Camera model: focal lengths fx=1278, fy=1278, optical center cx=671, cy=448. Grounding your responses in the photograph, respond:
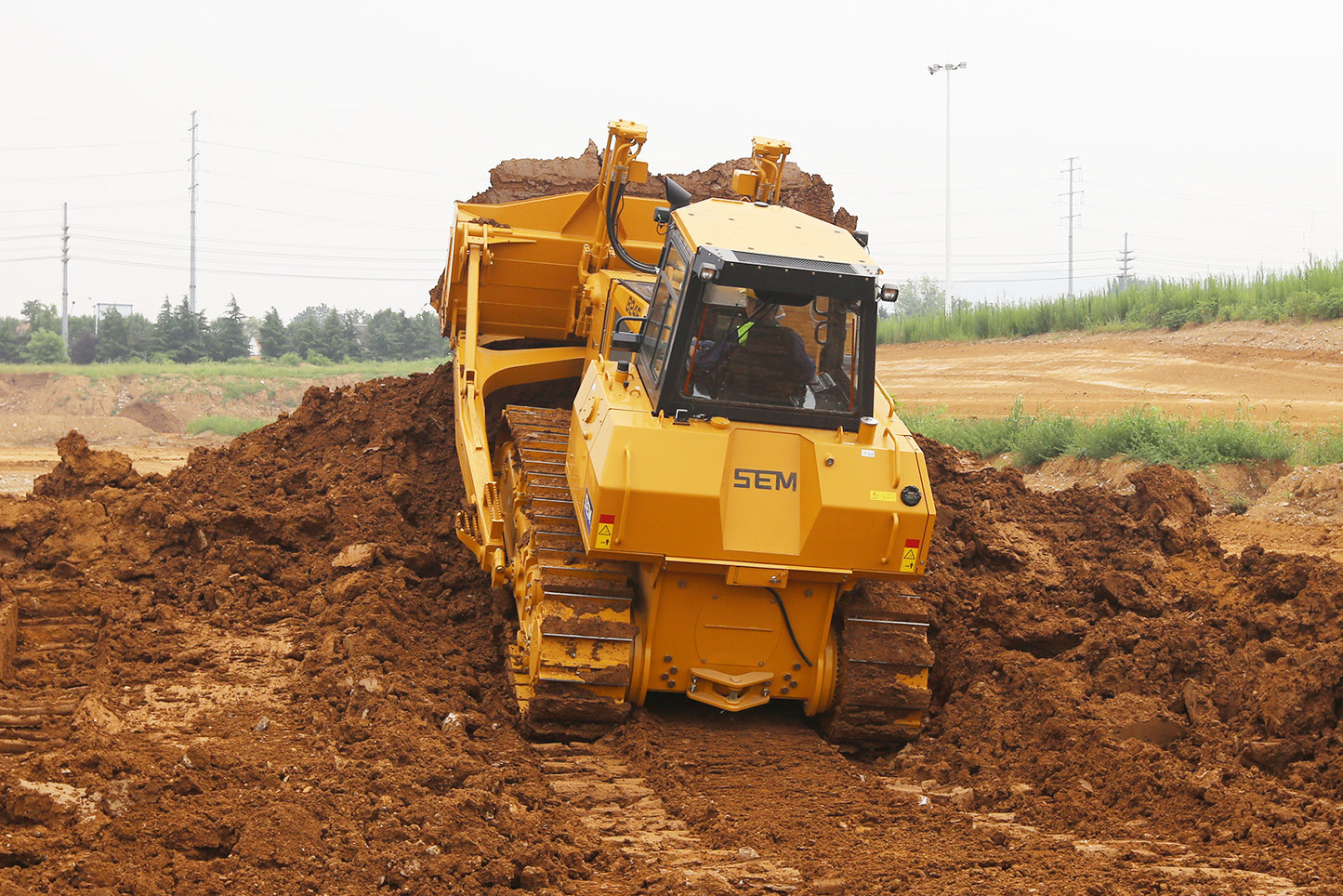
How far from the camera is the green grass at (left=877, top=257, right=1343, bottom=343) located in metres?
22.5

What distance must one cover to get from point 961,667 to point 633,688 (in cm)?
208

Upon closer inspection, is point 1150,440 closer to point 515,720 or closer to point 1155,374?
point 1155,374

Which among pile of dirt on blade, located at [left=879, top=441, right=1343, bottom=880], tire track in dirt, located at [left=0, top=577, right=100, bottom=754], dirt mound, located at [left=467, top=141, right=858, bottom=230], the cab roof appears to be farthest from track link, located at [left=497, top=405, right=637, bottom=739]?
dirt mound, located at [left=467, top=141, right=858, bottom=230]

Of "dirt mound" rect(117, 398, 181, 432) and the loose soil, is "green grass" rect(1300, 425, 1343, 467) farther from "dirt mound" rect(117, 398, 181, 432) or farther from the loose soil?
"dirt mound" rect(117, 398, 181, 432)

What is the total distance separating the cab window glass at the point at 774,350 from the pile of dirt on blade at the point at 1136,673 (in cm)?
189

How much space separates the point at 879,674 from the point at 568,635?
164cm

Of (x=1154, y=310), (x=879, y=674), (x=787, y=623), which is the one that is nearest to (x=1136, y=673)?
(x=879, y=674)

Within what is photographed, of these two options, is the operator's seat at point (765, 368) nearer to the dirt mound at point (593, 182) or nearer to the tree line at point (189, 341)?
the dirt mound at point (593, 182)

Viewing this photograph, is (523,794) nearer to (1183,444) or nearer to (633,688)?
(633,688)

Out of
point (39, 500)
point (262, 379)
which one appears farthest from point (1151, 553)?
point (262, 379)

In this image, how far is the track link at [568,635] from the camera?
6395mm

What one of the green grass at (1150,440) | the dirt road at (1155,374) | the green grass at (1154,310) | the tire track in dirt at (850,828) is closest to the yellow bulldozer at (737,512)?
the tire track in dirt at (850,828)

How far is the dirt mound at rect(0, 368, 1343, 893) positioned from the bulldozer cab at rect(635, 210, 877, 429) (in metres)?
1.76

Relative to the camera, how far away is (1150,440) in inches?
554
